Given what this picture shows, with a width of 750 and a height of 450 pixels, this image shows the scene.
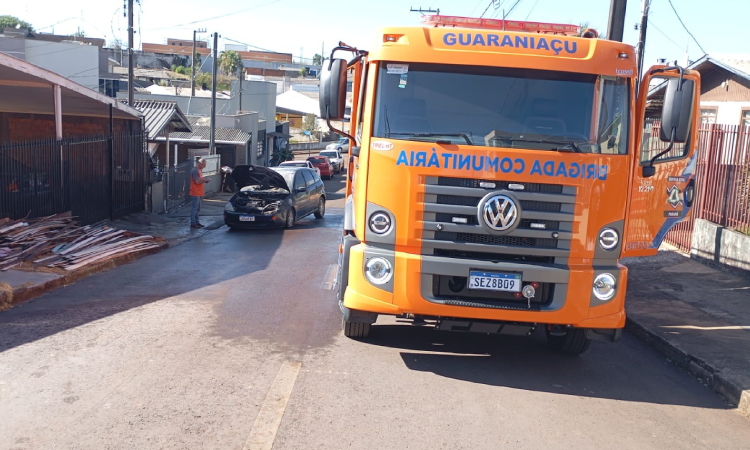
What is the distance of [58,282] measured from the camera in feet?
33.1

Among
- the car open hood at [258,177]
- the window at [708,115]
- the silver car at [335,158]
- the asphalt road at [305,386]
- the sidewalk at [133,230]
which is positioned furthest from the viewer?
the silver car at [335,158]

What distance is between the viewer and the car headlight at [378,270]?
248 inches

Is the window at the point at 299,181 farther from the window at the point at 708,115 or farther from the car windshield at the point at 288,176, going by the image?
the window at the point at 708,115

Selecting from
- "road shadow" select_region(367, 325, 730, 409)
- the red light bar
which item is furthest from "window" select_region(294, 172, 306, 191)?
the red light bar

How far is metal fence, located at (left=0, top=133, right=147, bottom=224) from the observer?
518 inches

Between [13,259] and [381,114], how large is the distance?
280 inches

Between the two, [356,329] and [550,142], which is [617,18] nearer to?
[550,142]

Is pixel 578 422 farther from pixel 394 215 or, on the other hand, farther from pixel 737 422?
pixel 394 215

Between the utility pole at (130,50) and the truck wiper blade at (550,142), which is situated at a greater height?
the utility pole at (130,50)

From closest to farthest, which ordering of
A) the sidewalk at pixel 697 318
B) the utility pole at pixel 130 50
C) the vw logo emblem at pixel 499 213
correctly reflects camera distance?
the vw logo emblem at pixel 499 213
the sidewalk at pixel 697 318
the utility pole at pixel 130 50

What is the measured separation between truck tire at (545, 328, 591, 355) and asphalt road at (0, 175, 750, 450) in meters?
0.11

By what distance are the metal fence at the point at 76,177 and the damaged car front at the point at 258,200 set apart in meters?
2.97

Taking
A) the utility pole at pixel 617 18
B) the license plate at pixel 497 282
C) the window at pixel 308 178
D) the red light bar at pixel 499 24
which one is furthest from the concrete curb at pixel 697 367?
the window at pixel 308 178

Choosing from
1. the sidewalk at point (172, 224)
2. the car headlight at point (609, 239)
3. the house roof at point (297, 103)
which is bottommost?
the sidewalk at point (172, 224)
